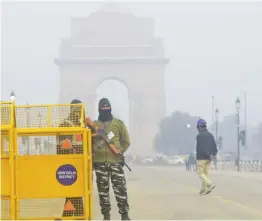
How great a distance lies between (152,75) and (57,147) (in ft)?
387

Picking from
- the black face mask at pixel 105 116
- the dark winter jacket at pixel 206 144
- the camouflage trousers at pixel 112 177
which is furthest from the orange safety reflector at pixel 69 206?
the dark winter jacket at pixel 206 144

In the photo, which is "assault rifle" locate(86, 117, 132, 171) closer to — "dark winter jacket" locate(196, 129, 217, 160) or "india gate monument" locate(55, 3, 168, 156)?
"dark winter jacket" locate(196, 129, 217, 160)

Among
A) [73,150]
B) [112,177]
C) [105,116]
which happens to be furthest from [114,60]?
[73,150]

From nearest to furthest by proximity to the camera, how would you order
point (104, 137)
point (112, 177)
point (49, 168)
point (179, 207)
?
point (49, 168), point (104, 137), point (112, 177), point (179, 207)

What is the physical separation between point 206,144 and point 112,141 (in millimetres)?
7538

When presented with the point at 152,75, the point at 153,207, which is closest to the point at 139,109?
the point at 152,75

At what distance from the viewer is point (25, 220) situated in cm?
1018

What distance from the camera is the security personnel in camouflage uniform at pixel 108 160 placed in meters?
11.5

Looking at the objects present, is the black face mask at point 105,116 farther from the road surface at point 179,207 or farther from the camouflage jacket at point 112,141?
the road surface at point 179,207

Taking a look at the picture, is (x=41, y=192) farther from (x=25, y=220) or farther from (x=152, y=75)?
(x=152, y=75)

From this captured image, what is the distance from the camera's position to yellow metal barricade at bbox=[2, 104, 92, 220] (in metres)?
10.0

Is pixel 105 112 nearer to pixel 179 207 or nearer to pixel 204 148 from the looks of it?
pixel 179 207

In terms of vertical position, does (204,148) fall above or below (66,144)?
below

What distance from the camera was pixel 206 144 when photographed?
62.0 ft
